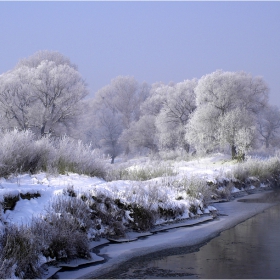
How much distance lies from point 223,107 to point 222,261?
31076 millimetres

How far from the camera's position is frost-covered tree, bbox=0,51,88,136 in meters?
37.7

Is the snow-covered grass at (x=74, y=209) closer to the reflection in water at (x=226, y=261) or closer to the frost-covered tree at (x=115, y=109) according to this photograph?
the reflection in water at (x=226, y=261)

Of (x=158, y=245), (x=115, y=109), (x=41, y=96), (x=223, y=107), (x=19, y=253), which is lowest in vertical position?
(x=158, y=245)

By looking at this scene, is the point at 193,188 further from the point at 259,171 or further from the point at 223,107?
the point at 223,107

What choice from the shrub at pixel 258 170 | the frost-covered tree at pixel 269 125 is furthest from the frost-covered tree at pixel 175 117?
the shrub at pixel 258 170

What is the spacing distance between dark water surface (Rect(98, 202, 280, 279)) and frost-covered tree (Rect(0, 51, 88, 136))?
29.8m

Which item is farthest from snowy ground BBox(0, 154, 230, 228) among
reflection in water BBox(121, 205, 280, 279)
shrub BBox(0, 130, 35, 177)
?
reflection in water BBox(121, 205, 280, 279)

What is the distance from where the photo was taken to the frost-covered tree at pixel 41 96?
37656mm

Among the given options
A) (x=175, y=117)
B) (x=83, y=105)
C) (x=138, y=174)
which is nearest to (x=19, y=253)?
(x=138, y=174)

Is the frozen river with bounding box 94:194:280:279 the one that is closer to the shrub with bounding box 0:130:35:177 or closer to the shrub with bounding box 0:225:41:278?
the shrub with bounding box 0:225:41:278

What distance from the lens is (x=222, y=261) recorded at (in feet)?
26.1

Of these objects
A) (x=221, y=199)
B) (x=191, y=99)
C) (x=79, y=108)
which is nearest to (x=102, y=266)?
(x=221, y=199)

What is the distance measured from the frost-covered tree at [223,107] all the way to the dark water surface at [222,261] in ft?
84.8

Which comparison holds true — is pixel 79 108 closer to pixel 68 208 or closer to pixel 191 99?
pixel 191 99
